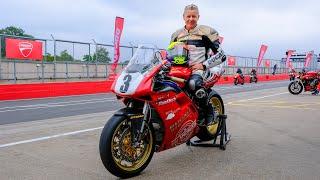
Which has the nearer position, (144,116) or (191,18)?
(144,116)

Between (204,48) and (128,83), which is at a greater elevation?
(204,48)

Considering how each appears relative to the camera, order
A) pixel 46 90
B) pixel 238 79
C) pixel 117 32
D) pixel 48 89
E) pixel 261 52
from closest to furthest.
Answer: pixel 46 90 → pixel 48 89 → pixel 117 32 → pixel 238 79 → pixel 261 52

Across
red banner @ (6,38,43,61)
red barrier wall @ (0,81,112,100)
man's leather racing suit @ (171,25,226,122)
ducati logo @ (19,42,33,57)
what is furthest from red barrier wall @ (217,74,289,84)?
man's leather racing suit @ (171,25,226,122)

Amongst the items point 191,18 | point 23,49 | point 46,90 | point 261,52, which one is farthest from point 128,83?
point 261,52

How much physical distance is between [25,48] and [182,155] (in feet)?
56.3

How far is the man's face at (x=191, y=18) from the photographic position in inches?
245

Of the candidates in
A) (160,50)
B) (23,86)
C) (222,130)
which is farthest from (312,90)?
(160,50)

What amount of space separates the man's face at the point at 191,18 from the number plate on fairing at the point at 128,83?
174cm

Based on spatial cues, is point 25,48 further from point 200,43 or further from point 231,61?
point 231,61

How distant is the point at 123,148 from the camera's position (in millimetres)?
4770

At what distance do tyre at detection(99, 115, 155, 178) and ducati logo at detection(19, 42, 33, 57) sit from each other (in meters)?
17.6

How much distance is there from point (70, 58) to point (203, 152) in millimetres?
20037

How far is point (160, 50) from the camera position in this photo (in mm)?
5180

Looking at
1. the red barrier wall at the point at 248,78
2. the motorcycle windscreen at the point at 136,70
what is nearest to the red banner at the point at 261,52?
the red barrier wall at the point at 248,78
